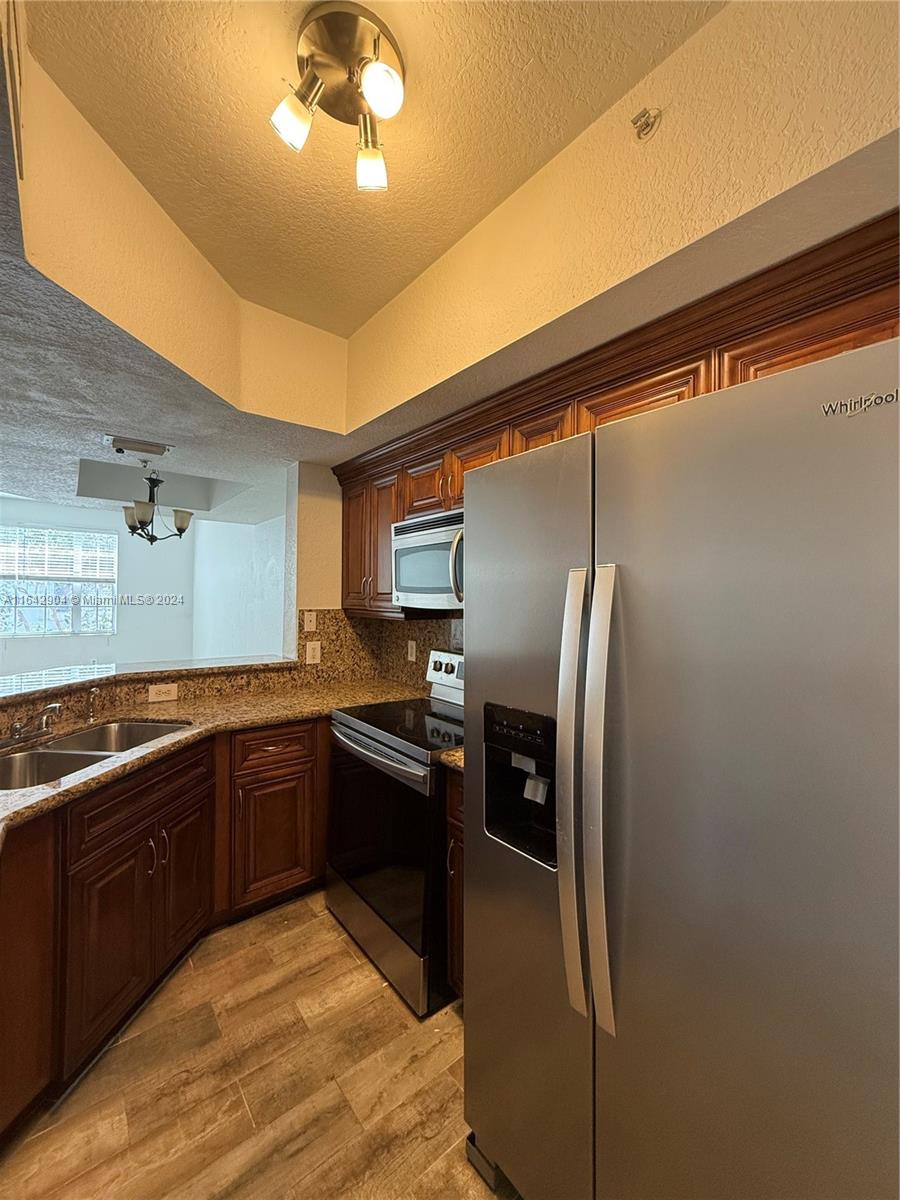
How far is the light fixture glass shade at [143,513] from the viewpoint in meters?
3.03

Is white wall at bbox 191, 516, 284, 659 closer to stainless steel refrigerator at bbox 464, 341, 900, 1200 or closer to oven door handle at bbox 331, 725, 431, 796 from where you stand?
oven door handle at bbox 331, 725, 431, 796

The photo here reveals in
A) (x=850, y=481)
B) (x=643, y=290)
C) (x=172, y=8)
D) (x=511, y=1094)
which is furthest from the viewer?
(x=643, y=290)

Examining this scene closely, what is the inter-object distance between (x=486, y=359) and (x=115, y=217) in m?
1.16

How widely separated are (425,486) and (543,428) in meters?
0.79

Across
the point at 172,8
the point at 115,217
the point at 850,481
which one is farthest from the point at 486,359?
the point at 850,481

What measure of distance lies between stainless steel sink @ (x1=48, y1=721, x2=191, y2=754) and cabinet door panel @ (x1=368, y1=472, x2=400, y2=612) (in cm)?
112

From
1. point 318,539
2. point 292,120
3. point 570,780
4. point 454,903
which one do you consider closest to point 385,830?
point 454,903

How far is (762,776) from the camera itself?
74cm

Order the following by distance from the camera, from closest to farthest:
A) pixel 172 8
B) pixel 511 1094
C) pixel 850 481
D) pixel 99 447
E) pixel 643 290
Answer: pixel 850 481 → pixel 172 8 → pixel 511 1094 → pixel 643 290 → pixel 99 447

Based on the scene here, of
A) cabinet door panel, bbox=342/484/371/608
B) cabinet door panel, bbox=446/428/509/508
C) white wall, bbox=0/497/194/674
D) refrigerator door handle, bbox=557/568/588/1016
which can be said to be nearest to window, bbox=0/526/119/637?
white wall, bbox=0/497/194/674

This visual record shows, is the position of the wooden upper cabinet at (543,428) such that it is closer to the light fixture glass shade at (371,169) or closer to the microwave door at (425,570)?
the microwave door at (425,570)

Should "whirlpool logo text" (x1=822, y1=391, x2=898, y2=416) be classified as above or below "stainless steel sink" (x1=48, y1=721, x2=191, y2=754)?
above

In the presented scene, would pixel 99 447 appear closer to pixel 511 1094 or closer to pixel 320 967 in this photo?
pixel 320 967

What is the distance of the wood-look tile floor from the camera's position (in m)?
1.27
